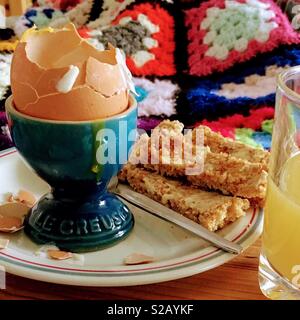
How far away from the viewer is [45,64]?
53cm

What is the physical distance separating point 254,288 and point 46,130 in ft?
0.72

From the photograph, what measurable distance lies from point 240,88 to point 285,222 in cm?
62

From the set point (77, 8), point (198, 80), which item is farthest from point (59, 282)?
point (77, 8)

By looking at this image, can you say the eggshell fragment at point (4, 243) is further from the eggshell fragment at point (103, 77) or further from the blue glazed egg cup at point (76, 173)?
the eggshell fragment at point (103, 77)

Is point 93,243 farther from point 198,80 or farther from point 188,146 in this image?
point 198,80

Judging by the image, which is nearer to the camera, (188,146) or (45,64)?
(45,64)

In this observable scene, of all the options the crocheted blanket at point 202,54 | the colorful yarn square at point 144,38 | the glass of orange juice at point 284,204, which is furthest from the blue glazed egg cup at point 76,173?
the colorful yarn square at point 144,38

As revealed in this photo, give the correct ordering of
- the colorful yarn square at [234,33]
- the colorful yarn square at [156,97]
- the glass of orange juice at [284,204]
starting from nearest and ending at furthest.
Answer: the glass of orange juice at [284,204], the colorful yarn square at [156,97], the colorful yarn square at [234,33]

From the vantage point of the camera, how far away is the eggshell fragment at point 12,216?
57 centimetres

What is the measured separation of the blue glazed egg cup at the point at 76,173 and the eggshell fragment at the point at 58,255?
0.04 feet

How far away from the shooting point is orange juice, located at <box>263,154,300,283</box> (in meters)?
0.49

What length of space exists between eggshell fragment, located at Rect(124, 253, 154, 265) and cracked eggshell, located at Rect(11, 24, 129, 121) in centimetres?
12

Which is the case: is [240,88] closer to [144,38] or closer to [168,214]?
[144,38]

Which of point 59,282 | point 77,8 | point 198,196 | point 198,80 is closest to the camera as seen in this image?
point 59,282
